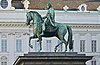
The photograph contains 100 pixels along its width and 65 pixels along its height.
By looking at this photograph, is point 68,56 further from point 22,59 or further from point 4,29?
point 4,29

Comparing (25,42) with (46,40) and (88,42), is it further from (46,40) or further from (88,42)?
(88,42)

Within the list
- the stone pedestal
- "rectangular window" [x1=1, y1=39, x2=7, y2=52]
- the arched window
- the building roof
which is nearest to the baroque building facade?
"rectangular window" [x1=1, y1=39, x2=7, y2=52]

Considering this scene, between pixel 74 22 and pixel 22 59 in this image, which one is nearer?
pixel 22 59

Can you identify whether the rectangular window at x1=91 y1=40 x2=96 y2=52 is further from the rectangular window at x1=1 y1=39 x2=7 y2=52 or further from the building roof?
the rectangular window at x1=1 y1=39 x2=7 y2=52

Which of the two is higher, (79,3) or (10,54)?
(79,3)

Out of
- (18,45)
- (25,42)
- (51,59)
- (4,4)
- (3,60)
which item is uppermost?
(51,59)

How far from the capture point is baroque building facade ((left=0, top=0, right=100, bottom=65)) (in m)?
68.1

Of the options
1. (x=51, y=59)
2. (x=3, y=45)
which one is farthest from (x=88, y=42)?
(x=51, y=59)

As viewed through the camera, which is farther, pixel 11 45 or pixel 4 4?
pixel 4 4

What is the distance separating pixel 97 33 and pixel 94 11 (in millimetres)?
2281

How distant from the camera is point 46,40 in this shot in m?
69.6

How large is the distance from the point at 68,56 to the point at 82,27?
35154mm

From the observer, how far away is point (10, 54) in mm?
68312

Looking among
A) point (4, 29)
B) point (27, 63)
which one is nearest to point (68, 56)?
point (27, 63)
